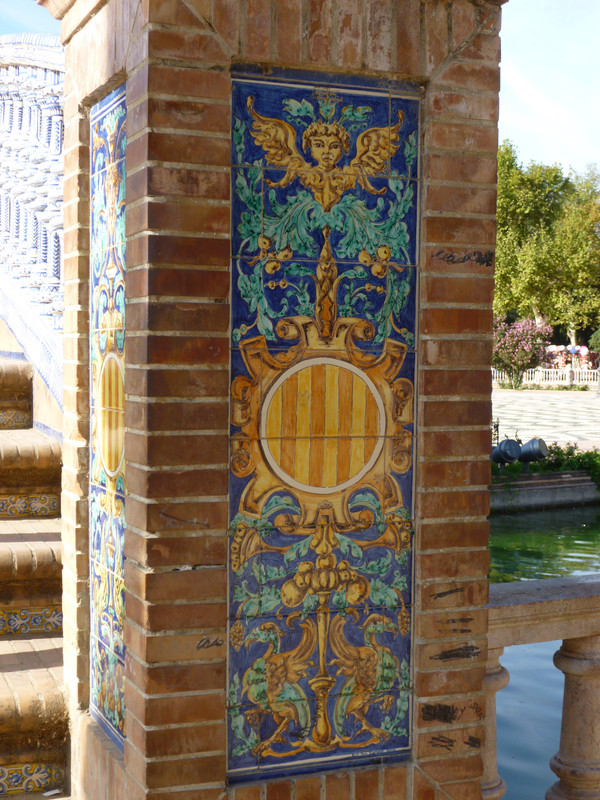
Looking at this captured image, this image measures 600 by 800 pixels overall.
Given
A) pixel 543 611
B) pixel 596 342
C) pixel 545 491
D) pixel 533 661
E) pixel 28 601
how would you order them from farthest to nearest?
pixel 596 342 → pixel 545 491 → pixel 533 661 → pixel 28 601 → pixel 543 611

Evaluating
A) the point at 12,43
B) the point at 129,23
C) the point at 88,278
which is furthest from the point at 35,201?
the point at 129,23

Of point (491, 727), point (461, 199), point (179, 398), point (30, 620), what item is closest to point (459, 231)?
point (461, 199)

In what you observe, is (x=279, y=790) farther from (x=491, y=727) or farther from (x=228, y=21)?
(x=228, y=21)

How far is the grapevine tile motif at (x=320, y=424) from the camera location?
2119mm

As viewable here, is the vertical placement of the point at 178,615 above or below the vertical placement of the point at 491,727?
above

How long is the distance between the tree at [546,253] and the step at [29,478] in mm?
37618

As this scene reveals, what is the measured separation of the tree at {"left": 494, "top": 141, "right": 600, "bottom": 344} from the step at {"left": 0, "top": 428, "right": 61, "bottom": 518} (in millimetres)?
37618

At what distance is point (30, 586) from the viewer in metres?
3.29

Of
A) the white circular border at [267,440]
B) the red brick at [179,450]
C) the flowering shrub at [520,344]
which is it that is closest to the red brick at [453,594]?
the white circular border at [267,440]

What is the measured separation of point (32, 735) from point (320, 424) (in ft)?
4.36

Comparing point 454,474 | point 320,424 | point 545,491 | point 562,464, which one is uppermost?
point 320,424

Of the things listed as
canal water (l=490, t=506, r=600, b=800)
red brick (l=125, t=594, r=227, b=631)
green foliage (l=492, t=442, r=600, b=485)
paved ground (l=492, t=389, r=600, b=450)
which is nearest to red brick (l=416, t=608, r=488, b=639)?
red brick (l=125, t=594, r=227, b=631)

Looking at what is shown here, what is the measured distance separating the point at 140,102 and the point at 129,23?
23 centimetres

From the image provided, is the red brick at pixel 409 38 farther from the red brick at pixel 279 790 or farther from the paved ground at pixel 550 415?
the paved ground at pixel 550 415
